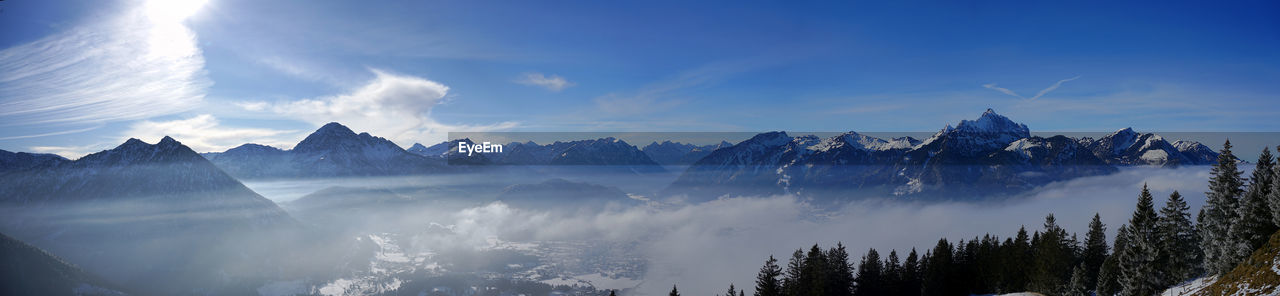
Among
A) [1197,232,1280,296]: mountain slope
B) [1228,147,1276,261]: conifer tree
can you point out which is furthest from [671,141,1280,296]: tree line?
[1197,232,1280,296]: mountain slope

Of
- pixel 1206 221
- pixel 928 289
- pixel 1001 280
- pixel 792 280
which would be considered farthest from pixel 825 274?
pixel 1206 221

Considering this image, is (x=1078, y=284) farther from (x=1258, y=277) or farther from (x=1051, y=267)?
(x=1258, y=277)

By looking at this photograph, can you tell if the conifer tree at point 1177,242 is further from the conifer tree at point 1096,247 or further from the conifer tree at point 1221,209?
the conifer tree at point 1096,247

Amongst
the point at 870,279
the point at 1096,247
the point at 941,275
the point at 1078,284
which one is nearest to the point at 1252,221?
the point at 1078,284

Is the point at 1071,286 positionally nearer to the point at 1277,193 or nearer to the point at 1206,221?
the point at 1206,221

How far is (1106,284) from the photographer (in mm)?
58906

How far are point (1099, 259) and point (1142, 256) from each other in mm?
30721

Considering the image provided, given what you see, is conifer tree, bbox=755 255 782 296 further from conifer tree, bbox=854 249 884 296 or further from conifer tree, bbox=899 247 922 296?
conifer tree, bbox=899 247 922 296

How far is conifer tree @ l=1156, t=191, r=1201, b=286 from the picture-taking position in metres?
54.2

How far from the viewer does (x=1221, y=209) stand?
54.0 metres

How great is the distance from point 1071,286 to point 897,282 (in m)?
28.5

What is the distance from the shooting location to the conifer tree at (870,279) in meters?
86.1

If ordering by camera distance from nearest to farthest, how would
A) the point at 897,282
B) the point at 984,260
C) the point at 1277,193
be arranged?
1. the point at 1277,193
2. the point at 984,260
3. the point at 897,282

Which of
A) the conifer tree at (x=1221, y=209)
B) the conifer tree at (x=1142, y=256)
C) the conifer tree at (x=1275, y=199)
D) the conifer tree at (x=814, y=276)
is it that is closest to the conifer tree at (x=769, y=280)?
the conifer tree at (x=814, y=276)
